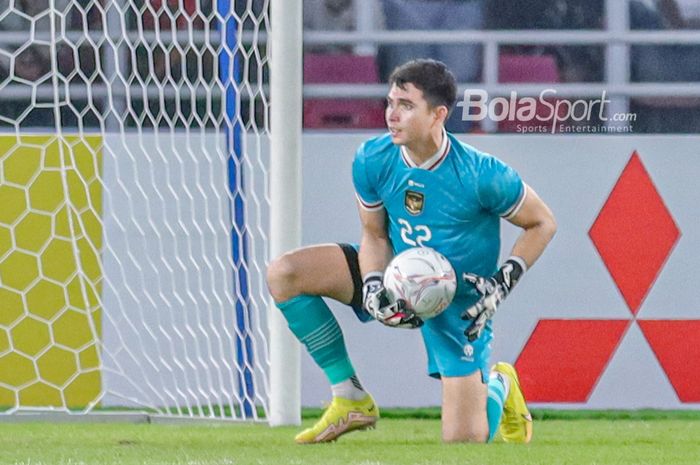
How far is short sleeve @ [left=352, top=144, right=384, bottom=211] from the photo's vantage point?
5.17 metres

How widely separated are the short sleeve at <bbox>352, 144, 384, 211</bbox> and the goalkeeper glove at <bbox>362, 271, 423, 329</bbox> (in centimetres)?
31

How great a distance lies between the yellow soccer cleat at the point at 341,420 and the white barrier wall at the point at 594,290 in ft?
4.71

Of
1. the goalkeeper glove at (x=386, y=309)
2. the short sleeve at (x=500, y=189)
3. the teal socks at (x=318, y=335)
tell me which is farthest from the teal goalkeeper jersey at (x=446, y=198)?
the teal socks at (x=318, y=335)

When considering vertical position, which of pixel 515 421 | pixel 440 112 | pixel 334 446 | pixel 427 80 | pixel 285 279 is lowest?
pixel 515 421

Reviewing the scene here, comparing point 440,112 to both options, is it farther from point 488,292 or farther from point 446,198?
point 488,292

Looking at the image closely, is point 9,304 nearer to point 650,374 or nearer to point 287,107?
point 287,107

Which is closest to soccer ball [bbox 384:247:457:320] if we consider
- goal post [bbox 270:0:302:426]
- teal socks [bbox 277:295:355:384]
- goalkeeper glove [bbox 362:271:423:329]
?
goalkeeper glove [bbox 362:271:423:329]

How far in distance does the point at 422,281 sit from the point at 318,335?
1.70 feet

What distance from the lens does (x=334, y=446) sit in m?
Result: 4.93

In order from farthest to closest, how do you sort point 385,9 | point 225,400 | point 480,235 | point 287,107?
1. point 385,9
2. point 225,400
3. point 287,107
4. point 480,235

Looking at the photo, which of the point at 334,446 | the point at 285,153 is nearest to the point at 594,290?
the point at 285,153

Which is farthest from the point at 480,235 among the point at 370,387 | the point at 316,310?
the point at 370,387

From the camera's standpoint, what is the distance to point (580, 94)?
6.78 m

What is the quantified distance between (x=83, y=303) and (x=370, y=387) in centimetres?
123
